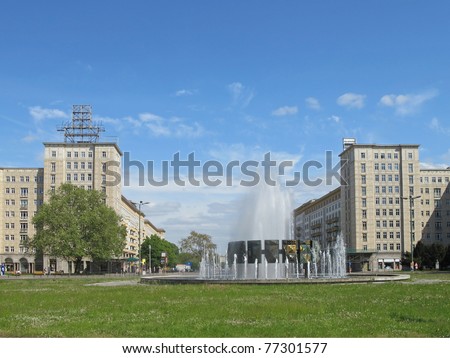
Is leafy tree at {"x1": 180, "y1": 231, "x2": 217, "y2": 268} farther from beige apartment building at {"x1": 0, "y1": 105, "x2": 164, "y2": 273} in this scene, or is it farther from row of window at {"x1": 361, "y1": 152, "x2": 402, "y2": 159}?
row of window at {"x1": 361, "y1": 152, "x2": 402, "y2": 159}

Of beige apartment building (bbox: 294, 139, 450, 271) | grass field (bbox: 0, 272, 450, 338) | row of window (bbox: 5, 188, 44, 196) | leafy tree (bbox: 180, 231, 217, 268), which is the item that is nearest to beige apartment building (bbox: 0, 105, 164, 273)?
row of window (bbox: 5, 188, 44, 196)

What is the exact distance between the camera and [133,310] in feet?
67.1

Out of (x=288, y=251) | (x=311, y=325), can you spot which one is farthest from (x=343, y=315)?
(x=288, y=251)

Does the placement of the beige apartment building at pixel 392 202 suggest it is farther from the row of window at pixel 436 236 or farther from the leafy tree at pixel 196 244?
the leafy tree at pixel 196 244

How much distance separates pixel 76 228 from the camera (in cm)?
9462

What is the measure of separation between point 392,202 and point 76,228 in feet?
237

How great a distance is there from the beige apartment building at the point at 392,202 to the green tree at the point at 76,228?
5720 cm

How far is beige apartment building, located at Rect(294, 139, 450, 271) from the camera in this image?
130375 mm

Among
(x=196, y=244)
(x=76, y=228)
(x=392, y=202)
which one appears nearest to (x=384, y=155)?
(x=392, y=202)

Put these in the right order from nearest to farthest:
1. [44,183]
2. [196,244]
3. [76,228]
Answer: [76,228]
[44,183]
[196,244]

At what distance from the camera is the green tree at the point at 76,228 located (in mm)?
93562

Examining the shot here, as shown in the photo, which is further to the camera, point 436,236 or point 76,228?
point 436,236

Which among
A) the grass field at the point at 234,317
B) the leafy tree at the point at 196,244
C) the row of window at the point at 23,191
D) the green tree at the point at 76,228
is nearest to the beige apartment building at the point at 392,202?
the leafy tree at the point at 196,244

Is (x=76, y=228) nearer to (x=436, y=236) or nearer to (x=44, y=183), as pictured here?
(x=44, y=183)
